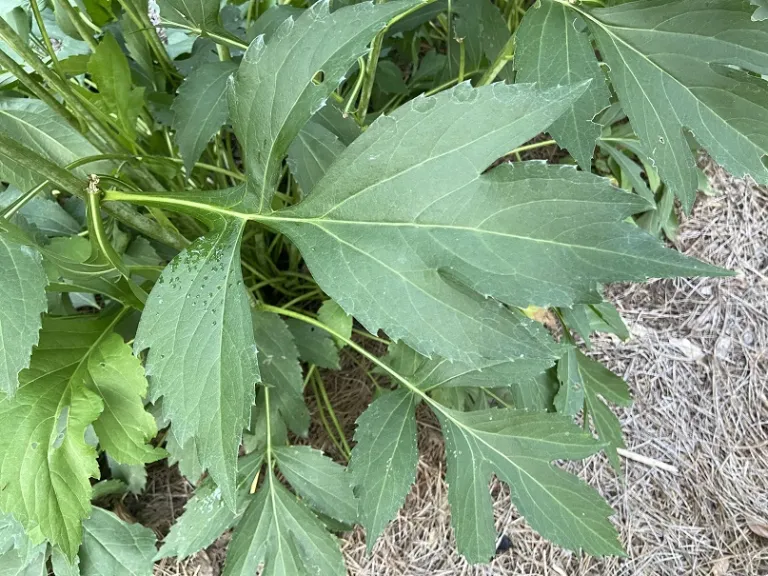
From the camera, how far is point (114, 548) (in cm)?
87

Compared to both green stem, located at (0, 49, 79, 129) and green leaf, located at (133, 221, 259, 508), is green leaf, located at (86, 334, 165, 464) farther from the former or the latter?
green stem, located at (0, 49, 79, 129)

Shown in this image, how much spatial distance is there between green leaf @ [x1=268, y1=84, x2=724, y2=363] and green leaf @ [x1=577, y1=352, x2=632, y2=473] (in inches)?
18.5

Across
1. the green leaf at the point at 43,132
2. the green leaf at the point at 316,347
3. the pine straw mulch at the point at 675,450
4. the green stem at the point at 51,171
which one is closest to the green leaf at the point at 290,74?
the green stem at the point at 51,171

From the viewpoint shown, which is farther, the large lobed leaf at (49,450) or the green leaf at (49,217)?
the green leaf at (49,217)

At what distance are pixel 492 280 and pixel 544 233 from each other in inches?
2.0

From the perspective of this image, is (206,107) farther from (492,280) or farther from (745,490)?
(745,490)

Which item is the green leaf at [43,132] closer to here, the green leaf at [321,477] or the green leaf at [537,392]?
the green leaf at [321,477]

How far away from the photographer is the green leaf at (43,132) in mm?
645

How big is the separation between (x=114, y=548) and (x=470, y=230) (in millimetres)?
762

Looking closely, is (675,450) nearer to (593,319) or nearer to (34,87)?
(593,319)

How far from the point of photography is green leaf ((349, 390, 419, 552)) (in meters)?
0.68

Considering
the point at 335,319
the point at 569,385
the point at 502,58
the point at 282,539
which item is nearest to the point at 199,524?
the point at 282,539

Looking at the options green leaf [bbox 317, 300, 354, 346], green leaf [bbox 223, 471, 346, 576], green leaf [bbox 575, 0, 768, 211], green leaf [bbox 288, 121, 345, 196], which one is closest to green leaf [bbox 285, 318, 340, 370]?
green leaf [bbox 317, 300, 354, 346]

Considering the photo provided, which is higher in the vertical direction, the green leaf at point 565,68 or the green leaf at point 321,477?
the green leaf at point 565,68
